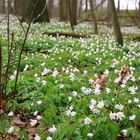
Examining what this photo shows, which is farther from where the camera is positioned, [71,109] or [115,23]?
[115,23]

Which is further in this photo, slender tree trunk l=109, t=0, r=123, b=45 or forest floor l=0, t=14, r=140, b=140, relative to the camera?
slender tree trunk l=109, t=0, r=123, b=45

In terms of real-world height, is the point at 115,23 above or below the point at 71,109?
above

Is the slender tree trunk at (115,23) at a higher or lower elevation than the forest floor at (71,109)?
higher

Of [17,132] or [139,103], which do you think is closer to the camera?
[17,132]

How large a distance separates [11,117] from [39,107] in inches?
17.2

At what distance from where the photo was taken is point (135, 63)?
8.38 m

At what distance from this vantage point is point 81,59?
8891mm

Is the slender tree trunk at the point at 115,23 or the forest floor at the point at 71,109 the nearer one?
the forest floor at the point at 71,109

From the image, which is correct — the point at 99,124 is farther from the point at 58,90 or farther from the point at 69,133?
the point at 58,90

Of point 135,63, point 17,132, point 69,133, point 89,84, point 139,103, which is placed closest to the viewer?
point 69,133

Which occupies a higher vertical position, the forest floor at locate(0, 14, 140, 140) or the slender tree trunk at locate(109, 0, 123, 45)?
the slender tree trunk at locate(109, 0, 123, 45)

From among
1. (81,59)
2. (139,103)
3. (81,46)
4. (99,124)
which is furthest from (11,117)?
Result: (81,46)

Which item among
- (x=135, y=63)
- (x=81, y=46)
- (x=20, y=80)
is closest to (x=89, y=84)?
(x=20, y=80)

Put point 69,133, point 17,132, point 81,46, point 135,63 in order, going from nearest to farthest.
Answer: point 69,133 < point 17,132 < point 135,63 < point 81,46
